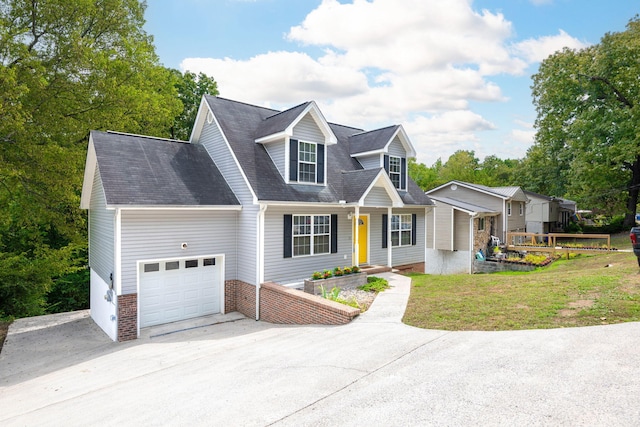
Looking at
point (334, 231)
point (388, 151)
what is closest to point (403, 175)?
point (388, 151)

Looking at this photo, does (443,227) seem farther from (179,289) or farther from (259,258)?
(179,289)

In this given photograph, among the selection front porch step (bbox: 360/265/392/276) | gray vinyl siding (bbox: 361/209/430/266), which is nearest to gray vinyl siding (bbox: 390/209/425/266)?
gray vinyl siding (bbox: 361/209/430/266)

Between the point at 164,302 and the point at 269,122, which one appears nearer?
the point at 164,302

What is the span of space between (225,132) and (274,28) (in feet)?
15.3

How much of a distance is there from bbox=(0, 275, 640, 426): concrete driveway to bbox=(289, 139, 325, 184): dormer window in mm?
6177

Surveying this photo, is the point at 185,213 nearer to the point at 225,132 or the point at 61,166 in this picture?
the point at 225,132

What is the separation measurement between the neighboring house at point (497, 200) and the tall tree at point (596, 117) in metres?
5.84

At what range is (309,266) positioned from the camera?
1388 centimetres

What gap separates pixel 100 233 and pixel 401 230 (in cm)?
1216

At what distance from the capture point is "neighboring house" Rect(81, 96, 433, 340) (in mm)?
11258

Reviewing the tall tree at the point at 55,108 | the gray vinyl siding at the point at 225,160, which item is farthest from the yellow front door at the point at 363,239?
the tall tree at the point at 55,108

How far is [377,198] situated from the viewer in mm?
15016

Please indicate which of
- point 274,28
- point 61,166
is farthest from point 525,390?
point 61,166

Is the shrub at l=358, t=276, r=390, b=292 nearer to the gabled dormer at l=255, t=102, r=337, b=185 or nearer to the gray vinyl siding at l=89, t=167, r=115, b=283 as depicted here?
A: the gabled dormer at l=255, t=102, r=337, b=185
